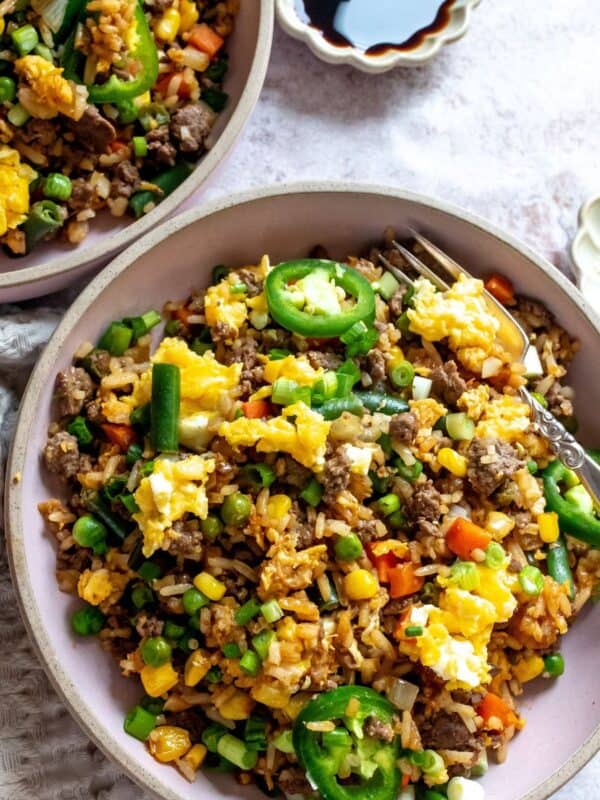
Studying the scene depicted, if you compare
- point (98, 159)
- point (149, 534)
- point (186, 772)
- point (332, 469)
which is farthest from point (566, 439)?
point (98, 159)

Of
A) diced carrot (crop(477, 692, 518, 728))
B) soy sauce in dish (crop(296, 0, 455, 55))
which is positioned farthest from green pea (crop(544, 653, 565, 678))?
soy sauce in dish (crop(296, 0, 455, 55))

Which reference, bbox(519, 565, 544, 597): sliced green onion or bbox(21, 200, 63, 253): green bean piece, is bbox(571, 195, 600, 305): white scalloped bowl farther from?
bbox(21, 200, 63, 253): green bean piece

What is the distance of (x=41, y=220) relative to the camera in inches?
110

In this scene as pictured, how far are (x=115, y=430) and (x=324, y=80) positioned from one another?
1.41m

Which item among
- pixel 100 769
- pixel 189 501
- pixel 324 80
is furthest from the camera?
pixel 324 80

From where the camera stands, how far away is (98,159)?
2.89m

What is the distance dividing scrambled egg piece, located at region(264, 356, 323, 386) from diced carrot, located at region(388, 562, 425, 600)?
50 cm

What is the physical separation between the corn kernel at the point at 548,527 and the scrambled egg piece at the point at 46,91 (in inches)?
63.2

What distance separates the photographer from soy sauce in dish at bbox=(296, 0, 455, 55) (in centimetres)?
322

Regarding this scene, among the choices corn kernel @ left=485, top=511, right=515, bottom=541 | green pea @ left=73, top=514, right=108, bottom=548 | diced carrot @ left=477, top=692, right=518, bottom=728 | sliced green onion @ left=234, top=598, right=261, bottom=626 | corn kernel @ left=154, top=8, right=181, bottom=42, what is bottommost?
green pea @ left=73, top=514, right=108, bottom=548

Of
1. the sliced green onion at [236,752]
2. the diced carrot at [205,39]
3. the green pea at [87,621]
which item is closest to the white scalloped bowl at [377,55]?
the diced carrot at [205,39]

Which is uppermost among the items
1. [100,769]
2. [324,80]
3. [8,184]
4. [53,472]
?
[324,80]

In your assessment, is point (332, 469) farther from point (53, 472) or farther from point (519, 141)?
point (519, 141)

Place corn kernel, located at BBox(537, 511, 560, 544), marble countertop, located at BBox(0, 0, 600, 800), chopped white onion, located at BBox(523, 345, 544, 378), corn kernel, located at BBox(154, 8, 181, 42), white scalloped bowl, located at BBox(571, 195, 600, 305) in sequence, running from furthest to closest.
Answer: marble countertop, located at BBox(0, 0, 600, 800), white scalloped bowl, located at BBox(571, 195, 600, 305), corn kernel, located at BBox(154, 8, 181, 42), chopped white onion, located at BBox(523, 345, 544, 378), corn kernel, located at BBox(537, 511, 560, 544)
